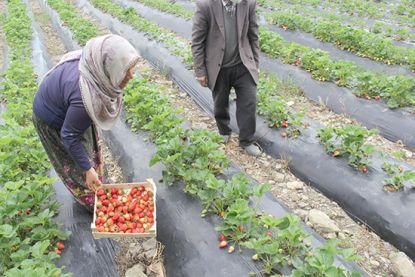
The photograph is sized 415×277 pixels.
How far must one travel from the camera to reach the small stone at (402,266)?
10.2 feet

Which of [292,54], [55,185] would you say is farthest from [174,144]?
[292,54]

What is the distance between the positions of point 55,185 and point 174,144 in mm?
1332

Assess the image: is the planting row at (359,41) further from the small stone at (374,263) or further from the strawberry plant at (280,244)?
the strawberry plant at (280,244)

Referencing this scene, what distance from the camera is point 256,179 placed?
4398 mm

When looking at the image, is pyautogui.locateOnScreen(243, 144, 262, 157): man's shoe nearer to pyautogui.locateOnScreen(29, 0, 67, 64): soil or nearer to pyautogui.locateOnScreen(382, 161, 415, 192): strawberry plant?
pyautogui.locateOnScreen(382, 161, 415, 192): strawberry plant

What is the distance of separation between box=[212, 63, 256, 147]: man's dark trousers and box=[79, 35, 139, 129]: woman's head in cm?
185

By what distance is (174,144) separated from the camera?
356 centimetres

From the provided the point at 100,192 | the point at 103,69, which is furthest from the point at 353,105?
the point at 103,69

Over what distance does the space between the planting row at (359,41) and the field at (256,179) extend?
34mm

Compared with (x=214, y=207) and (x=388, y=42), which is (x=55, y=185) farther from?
(x=388, y=42)

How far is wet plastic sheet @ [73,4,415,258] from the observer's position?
3.39 m

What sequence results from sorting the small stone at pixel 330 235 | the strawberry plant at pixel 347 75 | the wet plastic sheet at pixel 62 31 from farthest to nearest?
1. the wet plastic sheet at pixel 62 31
2. the strawberry plant at pixel 347 75
3. the small stone at pixel 330 235

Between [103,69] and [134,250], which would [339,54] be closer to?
[134,250]

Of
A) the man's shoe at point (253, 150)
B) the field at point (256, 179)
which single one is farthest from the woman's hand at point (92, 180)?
the man's shoe at point (253, 150)
